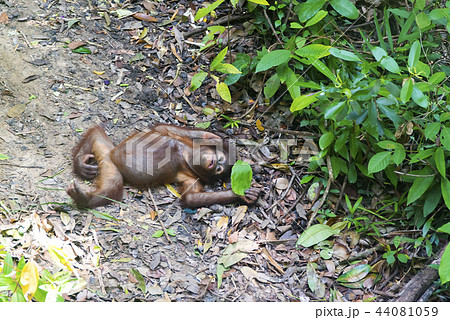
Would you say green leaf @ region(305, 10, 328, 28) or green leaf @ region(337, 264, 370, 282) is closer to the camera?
green leaf @ region(337, 264, 370, 282)

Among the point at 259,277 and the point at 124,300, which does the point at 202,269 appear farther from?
the point at 124,300

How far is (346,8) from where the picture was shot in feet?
13.3

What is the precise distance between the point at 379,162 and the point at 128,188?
7.12 feet

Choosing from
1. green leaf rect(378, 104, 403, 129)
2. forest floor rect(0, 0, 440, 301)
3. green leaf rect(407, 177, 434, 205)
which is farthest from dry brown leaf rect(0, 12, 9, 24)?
green leaf rect(407, 177, 434, 205)

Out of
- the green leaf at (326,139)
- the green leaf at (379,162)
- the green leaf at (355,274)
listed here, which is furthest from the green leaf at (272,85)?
the green leaf at (355,274)

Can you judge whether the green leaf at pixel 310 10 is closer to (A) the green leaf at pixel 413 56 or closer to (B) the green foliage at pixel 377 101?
(B) the green foliage at pixel 377 101

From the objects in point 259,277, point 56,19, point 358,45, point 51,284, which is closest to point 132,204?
point 259,277

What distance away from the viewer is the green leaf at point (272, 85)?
4332 millimetres

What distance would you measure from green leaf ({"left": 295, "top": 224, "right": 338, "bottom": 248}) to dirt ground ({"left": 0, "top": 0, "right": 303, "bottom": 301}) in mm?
133

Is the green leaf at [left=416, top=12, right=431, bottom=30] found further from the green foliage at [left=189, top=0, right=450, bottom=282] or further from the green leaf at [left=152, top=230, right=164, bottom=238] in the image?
the green leaf at [left=152, top=230, right=164, bottom=238]

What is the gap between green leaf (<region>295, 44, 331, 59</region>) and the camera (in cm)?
386

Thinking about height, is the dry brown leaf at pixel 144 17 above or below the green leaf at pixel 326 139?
above

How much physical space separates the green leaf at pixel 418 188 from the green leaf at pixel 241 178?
1.27 m

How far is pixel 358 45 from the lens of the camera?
15.0ft
